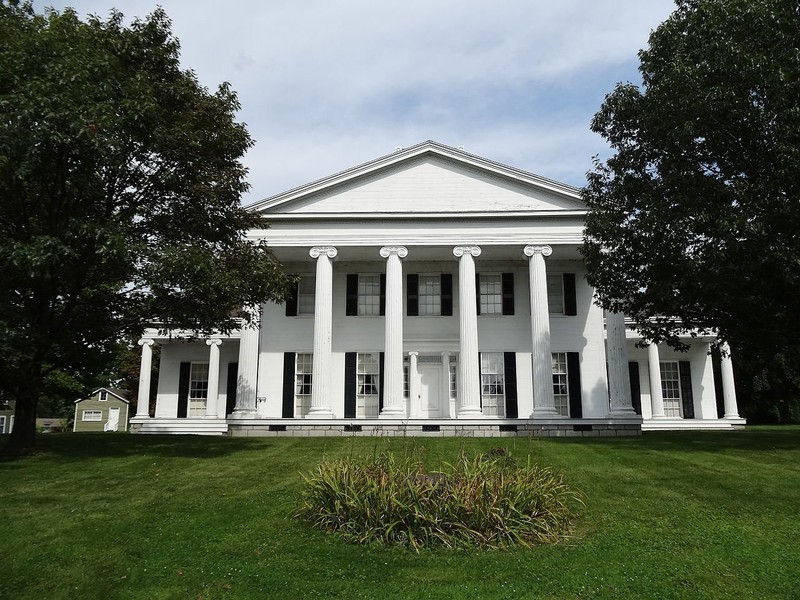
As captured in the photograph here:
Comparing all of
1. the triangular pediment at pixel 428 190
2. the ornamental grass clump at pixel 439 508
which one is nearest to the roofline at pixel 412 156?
the triangular pediment at pixel 428 190

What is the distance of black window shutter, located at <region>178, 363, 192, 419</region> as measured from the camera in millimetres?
30391

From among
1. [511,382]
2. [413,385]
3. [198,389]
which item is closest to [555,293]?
[511,382]

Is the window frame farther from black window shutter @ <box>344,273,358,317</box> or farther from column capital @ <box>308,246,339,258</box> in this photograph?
column capital @ <box>308,246,339,258</box>

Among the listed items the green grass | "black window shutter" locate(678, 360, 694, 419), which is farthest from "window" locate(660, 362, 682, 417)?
the green grass

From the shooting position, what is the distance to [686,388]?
31.2 meters

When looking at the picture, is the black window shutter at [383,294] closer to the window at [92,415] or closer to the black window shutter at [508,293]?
the black window shutter at [508,293]

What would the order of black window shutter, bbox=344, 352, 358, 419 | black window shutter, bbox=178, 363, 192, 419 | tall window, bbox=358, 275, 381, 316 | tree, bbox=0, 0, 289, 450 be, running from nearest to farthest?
tree, bbox=0, 0, 289, 450 < black window shutter, bbox=344, 352, 358, 419 < tall window, bbox=358, 275, 381, 316 < black window shutter, bbox=178, 363, 192, 419

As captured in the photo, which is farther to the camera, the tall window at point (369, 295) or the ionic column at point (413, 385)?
the tall window at point (369, 295)

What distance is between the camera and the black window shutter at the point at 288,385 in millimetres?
25906

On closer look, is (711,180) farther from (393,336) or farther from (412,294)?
(412,294)

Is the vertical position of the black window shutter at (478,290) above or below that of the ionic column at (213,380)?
above

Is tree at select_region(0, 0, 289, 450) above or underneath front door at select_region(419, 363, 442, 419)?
above

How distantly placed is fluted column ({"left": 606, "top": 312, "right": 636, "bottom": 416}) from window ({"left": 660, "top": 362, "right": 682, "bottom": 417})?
25.6ft

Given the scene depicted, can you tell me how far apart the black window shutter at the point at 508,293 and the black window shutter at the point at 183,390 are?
15.3 metres
